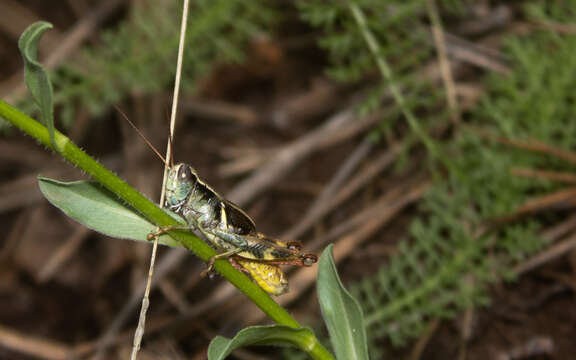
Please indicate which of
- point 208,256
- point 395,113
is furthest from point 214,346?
point 395,113

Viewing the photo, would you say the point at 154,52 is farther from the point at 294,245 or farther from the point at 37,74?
the point at 37,74

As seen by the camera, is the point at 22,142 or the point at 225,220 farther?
the point at 22,142

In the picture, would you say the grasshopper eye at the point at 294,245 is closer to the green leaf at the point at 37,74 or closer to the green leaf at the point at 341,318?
the green leaf at the point at 341,318

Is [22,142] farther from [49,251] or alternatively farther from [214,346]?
[214,346]

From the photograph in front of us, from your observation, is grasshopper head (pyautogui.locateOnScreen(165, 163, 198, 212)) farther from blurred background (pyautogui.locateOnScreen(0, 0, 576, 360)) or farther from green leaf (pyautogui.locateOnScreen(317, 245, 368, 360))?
blurred background (pyautogui.locateOnScreen(0, 0, 576, 360))

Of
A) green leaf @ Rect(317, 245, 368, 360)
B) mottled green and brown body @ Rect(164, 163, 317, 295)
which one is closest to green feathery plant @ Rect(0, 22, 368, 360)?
green leaf @ Rect(317, 245, 368, 360)
